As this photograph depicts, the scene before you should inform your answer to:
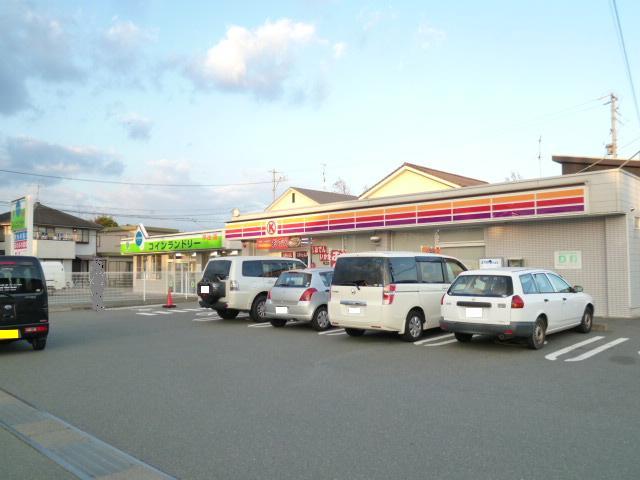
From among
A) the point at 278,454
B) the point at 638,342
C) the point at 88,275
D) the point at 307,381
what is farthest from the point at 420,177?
Result: the point at 278,454

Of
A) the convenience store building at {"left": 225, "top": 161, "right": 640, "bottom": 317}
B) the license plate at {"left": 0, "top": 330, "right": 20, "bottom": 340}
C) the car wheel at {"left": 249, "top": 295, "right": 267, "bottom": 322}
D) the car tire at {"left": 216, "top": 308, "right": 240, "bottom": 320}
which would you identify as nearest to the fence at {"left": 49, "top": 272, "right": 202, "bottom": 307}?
the car tire at {"left": 216, "top": 308, "right": 240, "bottom": 320}

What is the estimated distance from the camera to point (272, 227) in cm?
2673

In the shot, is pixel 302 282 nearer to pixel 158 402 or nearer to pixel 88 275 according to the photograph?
pixel 158 402

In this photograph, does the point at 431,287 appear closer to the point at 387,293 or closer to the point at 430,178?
the point at 387,293

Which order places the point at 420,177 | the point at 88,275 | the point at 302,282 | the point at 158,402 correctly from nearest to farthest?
1. the point at 158,402
2. the point at 302,282
3. the point at 88,275
4. the point at 420,177

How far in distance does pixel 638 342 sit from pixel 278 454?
9.91 meters

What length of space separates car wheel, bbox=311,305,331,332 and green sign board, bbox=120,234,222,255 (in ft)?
60.4

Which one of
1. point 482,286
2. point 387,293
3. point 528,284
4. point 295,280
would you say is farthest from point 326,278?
point 528,284

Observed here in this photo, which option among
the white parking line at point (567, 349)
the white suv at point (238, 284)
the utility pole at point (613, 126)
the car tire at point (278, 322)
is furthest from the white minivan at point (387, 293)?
the utility pole at point (613, 126)

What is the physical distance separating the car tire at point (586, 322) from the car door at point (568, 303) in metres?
0.30

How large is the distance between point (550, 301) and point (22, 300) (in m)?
10.8

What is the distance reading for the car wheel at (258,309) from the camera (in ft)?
55.2

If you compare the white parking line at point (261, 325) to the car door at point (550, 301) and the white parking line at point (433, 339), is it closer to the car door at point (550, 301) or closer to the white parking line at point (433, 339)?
the white parking line at point (433, 339)

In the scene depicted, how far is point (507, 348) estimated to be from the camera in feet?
36.4
